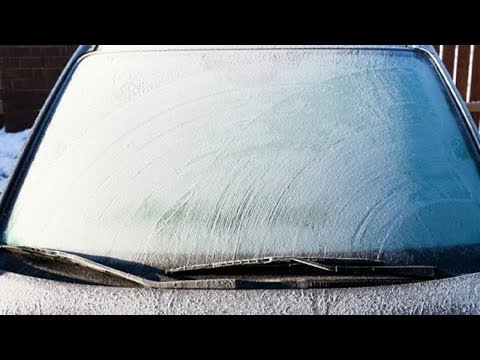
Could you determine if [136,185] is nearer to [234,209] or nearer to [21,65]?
[234,209]

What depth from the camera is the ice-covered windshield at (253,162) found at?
2016 mm

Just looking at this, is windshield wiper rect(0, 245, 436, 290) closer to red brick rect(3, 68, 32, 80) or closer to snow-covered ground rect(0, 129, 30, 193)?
snow-covered ground rect(0, 129, 30, 193)

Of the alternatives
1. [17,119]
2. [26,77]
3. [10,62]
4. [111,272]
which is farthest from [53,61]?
[111,272]

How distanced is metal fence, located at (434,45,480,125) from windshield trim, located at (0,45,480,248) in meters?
5.55

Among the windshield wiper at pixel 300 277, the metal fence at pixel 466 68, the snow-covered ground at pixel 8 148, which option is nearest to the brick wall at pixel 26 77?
the snow-covered ground at pixel 8 148

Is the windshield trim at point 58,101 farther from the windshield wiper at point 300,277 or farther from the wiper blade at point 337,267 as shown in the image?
the wiper blade at point 337,267

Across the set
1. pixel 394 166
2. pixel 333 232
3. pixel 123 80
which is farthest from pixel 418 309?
pixel 123 80

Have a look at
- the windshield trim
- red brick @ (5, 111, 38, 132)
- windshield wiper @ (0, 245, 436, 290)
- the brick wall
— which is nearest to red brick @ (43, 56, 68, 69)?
the brick wall

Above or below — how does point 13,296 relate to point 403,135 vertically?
below

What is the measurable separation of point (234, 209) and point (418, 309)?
0.59 meters

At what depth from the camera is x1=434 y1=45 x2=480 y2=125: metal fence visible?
789 centimetres

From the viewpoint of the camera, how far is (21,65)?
7.89 m

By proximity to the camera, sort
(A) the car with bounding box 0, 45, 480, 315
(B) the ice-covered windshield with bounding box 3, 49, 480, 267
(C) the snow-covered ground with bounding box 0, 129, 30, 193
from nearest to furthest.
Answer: (A) the car with bounding box 0, 45, 480, 315 → (B) the ice-covered windshield with bounding box 3, 49, 480, 267 → (C) the snow-covered ground with bounding box 0, 129, 30, 193

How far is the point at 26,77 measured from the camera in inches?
311
